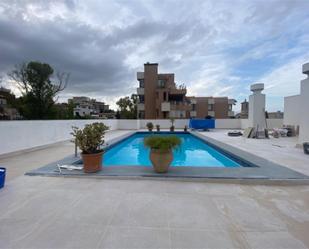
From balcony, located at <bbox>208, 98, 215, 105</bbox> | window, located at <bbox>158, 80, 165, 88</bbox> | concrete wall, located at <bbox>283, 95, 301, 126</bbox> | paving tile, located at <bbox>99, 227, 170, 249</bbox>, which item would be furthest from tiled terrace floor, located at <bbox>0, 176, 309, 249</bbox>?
balcony, located at <bbox>208, 98, 215, 105</bbox>

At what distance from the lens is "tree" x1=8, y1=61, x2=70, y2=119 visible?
58.9 feet

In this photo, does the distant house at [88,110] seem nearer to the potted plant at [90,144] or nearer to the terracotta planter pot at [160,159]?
the potted plant at [90,144]

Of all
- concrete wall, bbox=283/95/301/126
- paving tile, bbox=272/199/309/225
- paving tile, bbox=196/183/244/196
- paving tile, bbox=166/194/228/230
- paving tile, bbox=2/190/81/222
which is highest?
concrete wall, bbox=283/95/301/126

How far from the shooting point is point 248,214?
2.21 metres

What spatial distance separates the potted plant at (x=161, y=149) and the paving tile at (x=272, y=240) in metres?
1.95

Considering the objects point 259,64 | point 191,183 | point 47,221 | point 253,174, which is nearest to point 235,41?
point 259,64

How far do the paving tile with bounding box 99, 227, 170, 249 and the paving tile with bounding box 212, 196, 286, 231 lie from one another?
0.80 metres

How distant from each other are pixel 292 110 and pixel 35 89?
21375 millimetres

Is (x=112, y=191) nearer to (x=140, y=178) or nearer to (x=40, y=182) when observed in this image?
(x=140, y=178)

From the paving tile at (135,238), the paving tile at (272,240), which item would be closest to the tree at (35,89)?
the paving tile at (135,238)

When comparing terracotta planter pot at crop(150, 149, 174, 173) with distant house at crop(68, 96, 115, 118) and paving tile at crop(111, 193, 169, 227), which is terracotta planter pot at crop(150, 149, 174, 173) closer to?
paving tile at crop(111, 193, 169, 227)

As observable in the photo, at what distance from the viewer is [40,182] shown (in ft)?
10.7

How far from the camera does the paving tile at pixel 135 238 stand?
1.65 meters

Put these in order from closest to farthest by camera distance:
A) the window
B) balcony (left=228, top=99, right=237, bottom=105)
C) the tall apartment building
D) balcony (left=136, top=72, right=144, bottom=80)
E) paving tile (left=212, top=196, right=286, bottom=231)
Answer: paving tile (left=212, top=196, right=286, bottom=231) → the tall apartment building → the window → balcony (left=136, top=72, right=144, bottom=80) → balcony (left=228, top=99, right=237, bottom=105)
